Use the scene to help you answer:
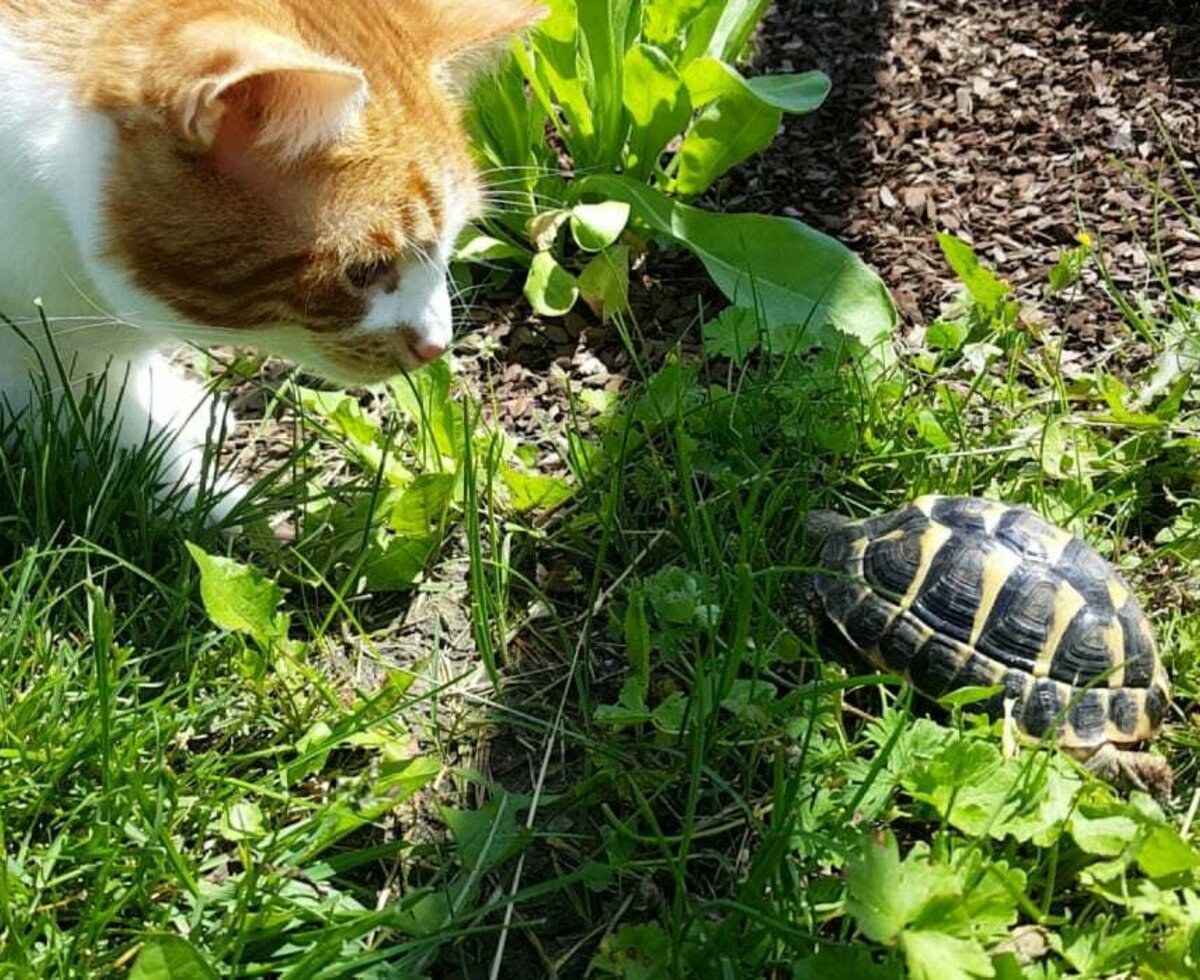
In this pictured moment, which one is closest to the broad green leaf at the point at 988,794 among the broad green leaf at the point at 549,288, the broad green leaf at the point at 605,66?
the broad green leaf at the point at 549,288

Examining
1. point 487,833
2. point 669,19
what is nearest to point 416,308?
point 487,833

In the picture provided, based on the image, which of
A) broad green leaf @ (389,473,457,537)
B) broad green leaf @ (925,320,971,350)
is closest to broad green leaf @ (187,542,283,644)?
broad green leaf @ (389,473,457,537)

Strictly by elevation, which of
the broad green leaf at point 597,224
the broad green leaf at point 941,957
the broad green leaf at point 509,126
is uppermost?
the broad green leaf at point 509,126

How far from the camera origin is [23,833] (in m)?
1.62

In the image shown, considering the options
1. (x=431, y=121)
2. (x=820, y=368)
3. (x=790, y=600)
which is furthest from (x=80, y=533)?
(x=820, y=368)

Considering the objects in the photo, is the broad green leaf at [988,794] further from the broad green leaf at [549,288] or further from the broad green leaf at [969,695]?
the broad green leaf at [549,288]

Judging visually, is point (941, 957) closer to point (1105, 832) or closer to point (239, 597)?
point (1105, 832)

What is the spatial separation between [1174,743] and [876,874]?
669 millimetres

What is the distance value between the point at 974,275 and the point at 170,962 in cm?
169

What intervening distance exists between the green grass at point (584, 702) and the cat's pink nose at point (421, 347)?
136 millimetres

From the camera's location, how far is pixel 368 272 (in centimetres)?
174

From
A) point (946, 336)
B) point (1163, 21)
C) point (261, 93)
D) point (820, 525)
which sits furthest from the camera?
point (1163, 21)

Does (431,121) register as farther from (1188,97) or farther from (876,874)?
(1188,97)

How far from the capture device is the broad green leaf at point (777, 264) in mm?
2367
